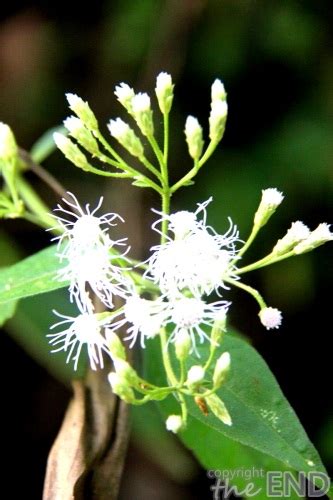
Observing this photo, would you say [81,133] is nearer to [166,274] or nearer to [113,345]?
[166,274]

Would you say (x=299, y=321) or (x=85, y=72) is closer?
(x=299, y=321)

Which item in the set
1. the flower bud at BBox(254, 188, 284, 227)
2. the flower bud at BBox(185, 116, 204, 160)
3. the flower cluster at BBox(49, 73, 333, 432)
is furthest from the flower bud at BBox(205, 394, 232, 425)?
the flower bud at BBox(185, 116, 204, 160)

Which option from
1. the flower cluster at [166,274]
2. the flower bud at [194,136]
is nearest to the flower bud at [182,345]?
the flower cluster at [166,274]

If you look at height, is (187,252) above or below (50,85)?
below

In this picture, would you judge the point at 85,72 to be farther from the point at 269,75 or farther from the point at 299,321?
the point at 299,321

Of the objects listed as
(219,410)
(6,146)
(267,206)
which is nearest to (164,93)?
(267,206)

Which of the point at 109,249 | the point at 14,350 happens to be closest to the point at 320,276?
the point at 14,350
